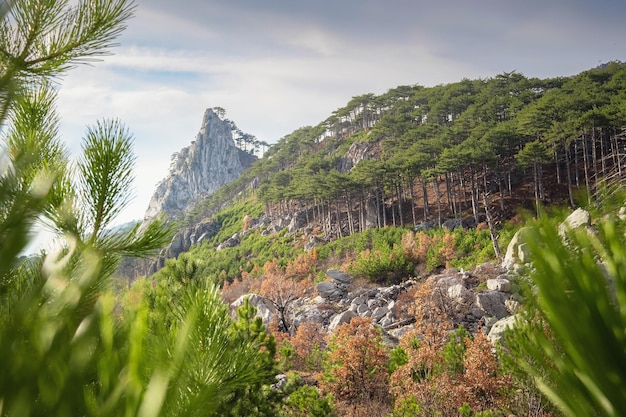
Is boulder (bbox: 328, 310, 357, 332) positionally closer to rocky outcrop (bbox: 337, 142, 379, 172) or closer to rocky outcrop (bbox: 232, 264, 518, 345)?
rocky outcrop (bbox: 232, 264, 518, 345)

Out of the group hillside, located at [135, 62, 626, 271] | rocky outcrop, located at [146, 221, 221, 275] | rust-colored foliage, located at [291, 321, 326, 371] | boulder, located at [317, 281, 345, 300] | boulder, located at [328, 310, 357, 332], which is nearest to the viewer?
rust-colored foliage, located at [291, 321, 326, 371]

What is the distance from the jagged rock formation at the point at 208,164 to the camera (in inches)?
4601

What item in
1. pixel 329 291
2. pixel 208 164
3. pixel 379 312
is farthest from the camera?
pixel 208 164

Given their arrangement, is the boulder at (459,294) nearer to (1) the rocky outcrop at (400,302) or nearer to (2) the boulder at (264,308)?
(1) the rocky outcrop at (400,302)

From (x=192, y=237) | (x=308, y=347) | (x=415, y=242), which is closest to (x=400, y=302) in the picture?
(x=308, y=347)

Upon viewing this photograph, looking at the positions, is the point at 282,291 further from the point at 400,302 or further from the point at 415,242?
the point at 400,302

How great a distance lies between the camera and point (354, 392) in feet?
37.7

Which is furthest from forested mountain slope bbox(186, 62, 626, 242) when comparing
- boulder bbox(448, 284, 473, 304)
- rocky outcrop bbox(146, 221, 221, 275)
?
rocky outcrop bbox(146, 221, 221, 275)

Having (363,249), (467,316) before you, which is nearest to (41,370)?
(467,316)

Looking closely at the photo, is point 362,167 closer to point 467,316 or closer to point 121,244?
point 467,316

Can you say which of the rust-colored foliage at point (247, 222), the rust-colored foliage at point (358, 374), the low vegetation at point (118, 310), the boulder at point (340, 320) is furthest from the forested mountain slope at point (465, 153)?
the low vegetation at point (118, 310)

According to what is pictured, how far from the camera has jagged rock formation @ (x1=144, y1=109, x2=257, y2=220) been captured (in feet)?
383

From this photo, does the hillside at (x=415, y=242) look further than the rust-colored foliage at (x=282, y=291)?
No

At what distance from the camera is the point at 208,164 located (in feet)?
390
